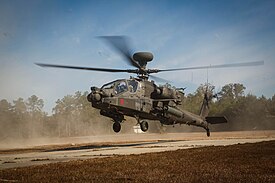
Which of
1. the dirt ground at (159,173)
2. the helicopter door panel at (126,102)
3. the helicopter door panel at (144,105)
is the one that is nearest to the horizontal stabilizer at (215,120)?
the helicopter door panel at (144,105)

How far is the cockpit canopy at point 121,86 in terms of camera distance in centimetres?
2164

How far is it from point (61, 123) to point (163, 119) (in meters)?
72.2

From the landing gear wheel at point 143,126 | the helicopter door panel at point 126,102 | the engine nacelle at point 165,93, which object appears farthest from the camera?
the engine nacelle at point 165,93

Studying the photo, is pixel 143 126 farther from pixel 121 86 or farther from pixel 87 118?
pixel 87 118

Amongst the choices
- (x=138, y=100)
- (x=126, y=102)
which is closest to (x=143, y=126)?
(x=138, y=100)

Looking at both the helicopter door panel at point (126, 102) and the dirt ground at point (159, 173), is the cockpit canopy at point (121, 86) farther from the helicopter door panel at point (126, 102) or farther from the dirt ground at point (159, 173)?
the dirt ground at point (159, 173)

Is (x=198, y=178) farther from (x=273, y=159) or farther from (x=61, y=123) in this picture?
(x=61, y=123)

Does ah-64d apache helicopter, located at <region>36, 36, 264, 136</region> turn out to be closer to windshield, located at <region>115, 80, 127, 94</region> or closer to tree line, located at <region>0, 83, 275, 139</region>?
windshield, located at <region>115, 80, 127, 94</region>

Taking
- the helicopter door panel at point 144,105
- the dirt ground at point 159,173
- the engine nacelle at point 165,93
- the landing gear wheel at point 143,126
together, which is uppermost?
the engine nacelle at point 165,93

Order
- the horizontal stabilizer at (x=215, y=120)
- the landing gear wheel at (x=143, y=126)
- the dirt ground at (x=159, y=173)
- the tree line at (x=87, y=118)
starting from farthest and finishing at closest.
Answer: the tree line at (x=87, y=118)
the horizontal stabilizer at (x=215, y=120)
the landing gear wheel at (x=143, y=126)
the dirt ground at (x=159, y=173)

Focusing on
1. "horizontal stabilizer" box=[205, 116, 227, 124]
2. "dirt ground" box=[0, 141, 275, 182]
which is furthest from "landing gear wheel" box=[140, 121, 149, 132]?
"dirt ground" box=[0, 141, 275, 182]

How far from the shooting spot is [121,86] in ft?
72.8

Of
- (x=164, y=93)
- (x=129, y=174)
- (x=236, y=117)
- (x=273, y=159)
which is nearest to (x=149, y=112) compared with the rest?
(x=164, y=93)

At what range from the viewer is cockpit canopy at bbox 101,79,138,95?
21.6 m
